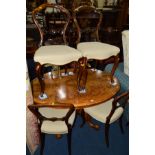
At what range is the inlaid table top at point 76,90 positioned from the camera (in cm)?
222

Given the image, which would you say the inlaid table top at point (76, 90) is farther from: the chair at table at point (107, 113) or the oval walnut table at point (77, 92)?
the chair at table at point (107, 113)

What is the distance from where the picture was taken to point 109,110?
2.44 metres

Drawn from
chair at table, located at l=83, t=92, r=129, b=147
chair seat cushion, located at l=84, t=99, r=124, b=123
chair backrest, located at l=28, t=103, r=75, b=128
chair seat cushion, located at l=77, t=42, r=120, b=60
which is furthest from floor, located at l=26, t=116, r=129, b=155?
chair seat cushion, located at l=77, t=42, r=120, b=60

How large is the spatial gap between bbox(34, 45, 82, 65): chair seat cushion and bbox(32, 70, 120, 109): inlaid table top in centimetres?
36

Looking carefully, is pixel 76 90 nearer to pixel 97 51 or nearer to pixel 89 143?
pixel 97 51

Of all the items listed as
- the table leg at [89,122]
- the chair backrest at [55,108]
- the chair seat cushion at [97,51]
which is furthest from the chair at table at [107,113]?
the chair seat cushion at [97,51]

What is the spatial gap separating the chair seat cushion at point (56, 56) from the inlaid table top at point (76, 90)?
363 mm

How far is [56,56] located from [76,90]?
1.59ft

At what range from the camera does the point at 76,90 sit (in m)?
2.43

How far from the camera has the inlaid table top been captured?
2223 mm

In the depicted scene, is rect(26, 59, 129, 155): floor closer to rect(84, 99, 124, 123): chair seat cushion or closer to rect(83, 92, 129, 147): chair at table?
rect(83, 92, 129, 147): chair at table
